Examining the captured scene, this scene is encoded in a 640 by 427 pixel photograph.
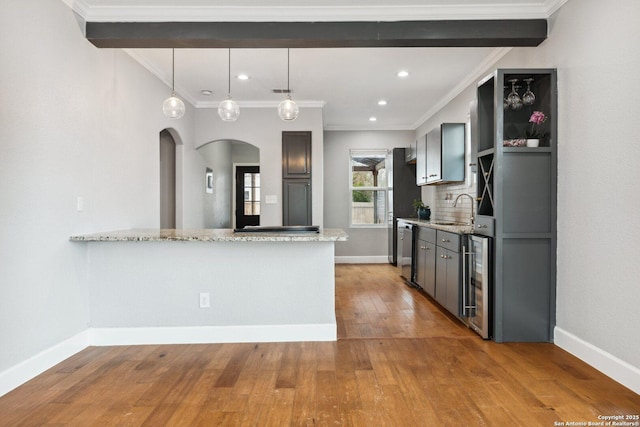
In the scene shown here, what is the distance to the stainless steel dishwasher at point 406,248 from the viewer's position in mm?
5184

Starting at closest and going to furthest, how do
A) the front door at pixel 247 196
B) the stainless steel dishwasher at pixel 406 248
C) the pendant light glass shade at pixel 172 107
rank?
1. the pendant light glass shade at pixel 172 107
2. the stainless steel dishwasher at pixel 406 248
3. the front door at pixel 247 196

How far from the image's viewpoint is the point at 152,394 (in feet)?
7.47

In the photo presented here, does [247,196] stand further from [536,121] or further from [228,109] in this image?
[536,121]

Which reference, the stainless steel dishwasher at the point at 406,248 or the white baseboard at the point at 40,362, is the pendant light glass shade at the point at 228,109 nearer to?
the white baseboard at the point at 40,362

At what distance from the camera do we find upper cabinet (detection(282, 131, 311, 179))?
5711 mm

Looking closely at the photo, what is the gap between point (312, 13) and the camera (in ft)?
10.00

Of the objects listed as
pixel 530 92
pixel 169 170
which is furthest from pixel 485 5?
pixel 169 170

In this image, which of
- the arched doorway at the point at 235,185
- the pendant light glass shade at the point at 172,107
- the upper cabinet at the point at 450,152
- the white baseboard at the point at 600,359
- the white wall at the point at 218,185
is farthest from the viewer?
the arched doorway at the point at 235,185

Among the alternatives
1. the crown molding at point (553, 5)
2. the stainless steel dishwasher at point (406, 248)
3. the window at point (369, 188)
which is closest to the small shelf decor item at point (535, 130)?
the crown molding at point (553, 5)

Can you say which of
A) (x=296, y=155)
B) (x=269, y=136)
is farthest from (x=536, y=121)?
(x=269, y=136)

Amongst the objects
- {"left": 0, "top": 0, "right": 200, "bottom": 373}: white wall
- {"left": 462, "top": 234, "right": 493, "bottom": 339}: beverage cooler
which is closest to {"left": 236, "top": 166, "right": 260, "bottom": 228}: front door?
{"left": 0, "top": 0, "right": 200, "bottom": 373}: white wall

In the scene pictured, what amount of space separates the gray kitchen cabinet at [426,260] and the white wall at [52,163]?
3.22 m

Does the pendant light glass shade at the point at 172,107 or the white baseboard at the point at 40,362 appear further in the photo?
the pendant light glass shade at the point at 172,107

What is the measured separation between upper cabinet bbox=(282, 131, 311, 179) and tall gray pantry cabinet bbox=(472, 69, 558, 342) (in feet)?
10.1
